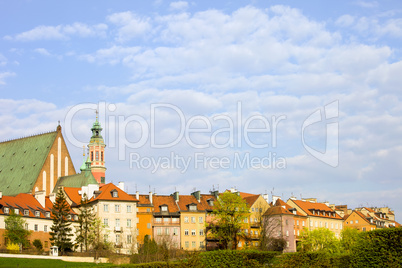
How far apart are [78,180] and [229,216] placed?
36596 millimetres

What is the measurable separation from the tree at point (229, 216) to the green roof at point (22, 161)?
136ft

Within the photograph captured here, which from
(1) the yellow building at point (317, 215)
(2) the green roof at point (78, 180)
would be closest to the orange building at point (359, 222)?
(1) the yellow building at point (317, 215)

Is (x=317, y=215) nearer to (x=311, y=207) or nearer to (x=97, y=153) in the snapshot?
(x=311, y=207)

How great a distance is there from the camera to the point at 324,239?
10650 cm

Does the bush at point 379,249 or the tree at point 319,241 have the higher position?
the bush at point 379,249

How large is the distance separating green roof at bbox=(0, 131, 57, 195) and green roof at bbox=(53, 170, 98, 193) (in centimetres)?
549

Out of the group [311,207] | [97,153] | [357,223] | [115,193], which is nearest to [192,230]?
[115,193]

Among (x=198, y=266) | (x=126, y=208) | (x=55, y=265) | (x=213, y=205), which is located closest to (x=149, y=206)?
(x=126, y=208)

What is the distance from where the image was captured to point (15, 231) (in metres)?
87.6

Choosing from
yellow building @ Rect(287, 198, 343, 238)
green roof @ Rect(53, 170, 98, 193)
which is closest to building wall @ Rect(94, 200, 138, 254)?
green roof @ Rect(53, 170, 98, 193)

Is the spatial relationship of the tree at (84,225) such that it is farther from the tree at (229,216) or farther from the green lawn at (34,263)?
the tree at (229,216)

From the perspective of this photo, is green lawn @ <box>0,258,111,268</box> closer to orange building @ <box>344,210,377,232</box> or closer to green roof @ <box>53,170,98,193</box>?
green roof @ <box>53,170,98,193</box>

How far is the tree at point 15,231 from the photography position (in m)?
87.1

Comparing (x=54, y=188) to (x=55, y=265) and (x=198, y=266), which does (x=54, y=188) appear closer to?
(x=55, y=265)
